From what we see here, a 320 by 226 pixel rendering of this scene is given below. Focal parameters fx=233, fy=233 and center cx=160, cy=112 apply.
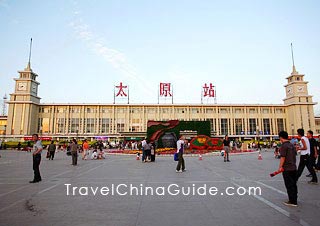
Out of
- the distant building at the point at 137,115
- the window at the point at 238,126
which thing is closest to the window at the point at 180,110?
the distant building at the point at 137,115

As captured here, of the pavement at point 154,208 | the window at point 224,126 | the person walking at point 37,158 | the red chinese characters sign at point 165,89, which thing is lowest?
the pavement at point 154,208

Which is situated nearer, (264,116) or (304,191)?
(304,191)

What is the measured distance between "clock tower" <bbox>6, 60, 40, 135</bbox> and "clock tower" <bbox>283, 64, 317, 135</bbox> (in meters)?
83.9

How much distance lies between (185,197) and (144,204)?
1.18 meters

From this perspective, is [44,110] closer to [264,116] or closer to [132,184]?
[264,116]

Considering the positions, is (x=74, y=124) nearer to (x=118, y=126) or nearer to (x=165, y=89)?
(x=118, y=126)

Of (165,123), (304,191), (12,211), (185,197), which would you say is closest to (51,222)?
(12,211)

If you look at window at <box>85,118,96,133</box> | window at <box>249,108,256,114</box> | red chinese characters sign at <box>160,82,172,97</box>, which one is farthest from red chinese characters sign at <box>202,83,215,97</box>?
window at <box>85,118,96,133</box>

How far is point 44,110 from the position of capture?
253 ft

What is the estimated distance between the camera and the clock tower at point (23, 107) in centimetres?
7181

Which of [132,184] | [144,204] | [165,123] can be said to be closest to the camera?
[144,204]

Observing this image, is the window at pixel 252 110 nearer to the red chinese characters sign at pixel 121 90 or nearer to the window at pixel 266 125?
the window at pixel 266 125

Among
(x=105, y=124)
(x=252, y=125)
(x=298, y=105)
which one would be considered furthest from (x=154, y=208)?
(x=298, y=105)

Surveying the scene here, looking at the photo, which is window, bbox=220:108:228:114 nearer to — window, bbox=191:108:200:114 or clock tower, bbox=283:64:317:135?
window, bbox=191:108:200:114
